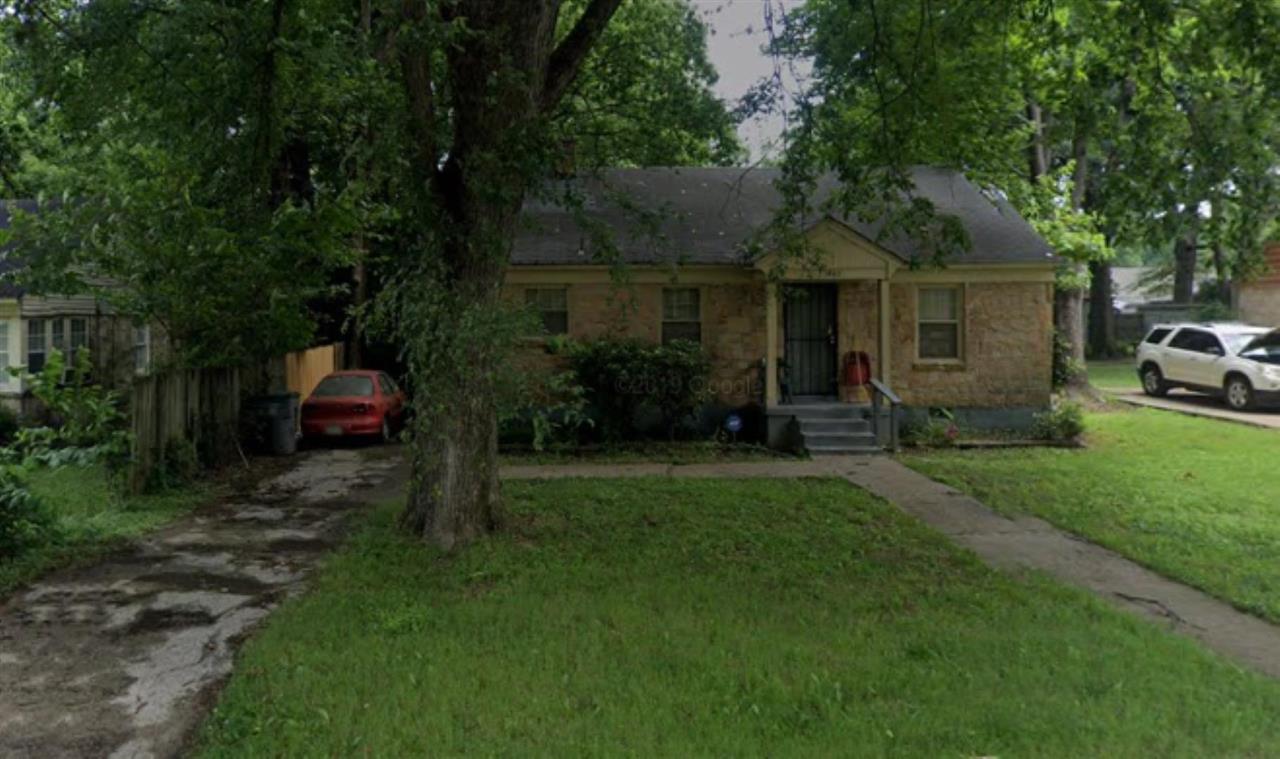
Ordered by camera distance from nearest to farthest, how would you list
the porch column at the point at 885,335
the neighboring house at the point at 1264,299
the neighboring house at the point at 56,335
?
the porch column at the point at 885,335 → the neighboring house at the point at 56,335 → the neighboring house at the point at 1264,299

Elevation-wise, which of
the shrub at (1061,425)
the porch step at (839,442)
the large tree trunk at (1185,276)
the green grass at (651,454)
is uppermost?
the large tree trunk at (1185,276)

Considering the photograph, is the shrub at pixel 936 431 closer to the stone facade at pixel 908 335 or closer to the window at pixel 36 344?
the stone facade at pixel 908 335

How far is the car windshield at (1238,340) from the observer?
66.0ft

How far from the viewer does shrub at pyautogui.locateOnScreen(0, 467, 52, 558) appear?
8.16m

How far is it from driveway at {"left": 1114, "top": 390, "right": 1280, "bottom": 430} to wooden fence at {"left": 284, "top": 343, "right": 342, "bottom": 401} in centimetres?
1776

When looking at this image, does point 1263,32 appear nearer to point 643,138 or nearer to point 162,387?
point 643,138

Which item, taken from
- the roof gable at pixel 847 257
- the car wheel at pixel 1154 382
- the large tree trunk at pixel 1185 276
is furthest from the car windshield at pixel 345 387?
A: the large tree trunk at pixel 1185 276

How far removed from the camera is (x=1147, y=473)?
13.3 metres

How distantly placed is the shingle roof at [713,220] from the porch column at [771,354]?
88 cm

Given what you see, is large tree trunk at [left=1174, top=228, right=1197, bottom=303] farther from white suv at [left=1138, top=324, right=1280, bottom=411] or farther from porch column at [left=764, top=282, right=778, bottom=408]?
porch column at [left=764, top=282, right=778, bottom=408]

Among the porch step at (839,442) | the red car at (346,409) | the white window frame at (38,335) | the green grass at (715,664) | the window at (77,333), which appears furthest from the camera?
the window at (77,333)

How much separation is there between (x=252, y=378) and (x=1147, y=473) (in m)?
14.0

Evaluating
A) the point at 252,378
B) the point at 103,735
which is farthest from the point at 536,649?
the point at 252,378

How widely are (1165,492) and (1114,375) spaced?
20.1 metres
